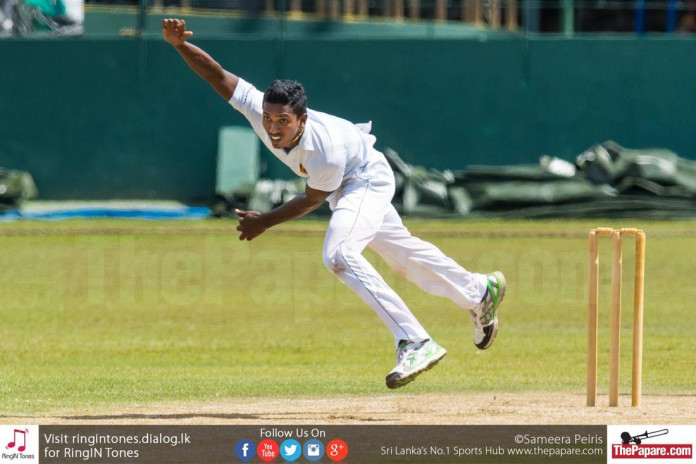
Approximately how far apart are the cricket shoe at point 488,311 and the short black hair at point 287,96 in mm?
1860

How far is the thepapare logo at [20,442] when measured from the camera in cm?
649

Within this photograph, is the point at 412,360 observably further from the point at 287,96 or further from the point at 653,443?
the point at 287,96

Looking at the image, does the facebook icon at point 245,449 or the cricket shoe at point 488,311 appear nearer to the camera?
A: the facebook icon at point 245,449

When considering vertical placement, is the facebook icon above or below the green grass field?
above

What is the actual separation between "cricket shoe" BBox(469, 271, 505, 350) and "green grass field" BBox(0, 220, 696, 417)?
62 centimetres

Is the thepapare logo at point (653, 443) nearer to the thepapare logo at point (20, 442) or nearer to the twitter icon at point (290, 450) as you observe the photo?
the twitter icon at point (290, 450)

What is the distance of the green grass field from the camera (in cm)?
938

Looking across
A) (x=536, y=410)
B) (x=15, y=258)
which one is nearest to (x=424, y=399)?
(x=536, y=410)

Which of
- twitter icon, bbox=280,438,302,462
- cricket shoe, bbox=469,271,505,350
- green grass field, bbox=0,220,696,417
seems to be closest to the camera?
twitter icon, bbox=280,438,302,462

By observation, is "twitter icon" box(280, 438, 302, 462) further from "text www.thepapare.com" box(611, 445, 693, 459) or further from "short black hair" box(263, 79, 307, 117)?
"short black hair" box(263, 79, 307, 117)

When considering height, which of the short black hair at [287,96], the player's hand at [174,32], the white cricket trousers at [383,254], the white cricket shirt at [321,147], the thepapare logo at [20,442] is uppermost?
the player's hand at [174,32]

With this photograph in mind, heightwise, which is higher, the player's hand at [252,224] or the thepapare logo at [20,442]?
the player's hand at [252,224]

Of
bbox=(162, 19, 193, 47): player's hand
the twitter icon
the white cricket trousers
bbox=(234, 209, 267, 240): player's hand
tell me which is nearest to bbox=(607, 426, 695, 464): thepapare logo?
the white cricket trousers

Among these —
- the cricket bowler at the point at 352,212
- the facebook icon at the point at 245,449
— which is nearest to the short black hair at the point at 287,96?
the cricket bowler at the point at 352,212
